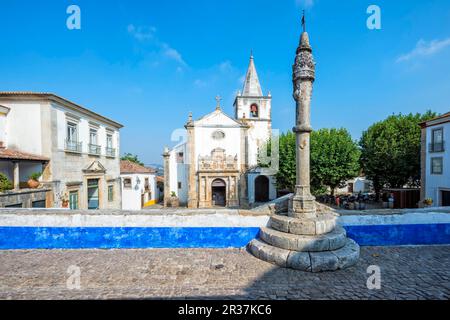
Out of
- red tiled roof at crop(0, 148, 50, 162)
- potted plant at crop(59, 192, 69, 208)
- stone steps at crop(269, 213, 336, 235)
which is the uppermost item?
red tiled roof at crop(0, 148, 50, 162)

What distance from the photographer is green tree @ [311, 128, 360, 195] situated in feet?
54.0

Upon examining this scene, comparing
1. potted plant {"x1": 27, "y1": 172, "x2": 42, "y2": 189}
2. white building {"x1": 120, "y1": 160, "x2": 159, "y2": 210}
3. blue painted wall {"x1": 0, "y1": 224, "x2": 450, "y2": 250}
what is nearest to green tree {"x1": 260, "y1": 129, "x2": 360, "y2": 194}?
blue painted wall {"x1": 0, "y1": 224, "x2": 450, "y2": 250}

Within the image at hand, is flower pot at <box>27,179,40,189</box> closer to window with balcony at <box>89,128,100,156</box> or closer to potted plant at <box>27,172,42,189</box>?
potted plant at <box>27,172,42,189</box>

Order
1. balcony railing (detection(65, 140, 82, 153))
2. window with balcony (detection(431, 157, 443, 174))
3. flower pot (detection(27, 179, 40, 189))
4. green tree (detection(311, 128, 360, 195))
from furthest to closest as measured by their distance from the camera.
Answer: green tree (detection(311, 128, 360, 195))
window with balcony (detection(431, 157, 443, 174))
balcony railing (detection(65, 140, 82, 153))
flower pot (detection(27, 179, 40, 189))

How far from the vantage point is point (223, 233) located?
530 cm

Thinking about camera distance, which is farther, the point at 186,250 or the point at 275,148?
the point at 275,148

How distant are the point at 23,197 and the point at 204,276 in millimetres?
9660

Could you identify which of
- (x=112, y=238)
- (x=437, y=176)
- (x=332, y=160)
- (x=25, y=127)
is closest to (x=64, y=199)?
(x=25, y=127)

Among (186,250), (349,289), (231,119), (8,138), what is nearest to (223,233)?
(186,250)

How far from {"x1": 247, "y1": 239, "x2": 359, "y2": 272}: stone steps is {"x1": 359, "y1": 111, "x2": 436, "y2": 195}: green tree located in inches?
707

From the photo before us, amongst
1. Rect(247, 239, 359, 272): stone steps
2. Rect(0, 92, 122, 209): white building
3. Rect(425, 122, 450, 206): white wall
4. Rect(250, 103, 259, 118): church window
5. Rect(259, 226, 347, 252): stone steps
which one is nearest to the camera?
Rect(247, 239, 359, 272): stone steps

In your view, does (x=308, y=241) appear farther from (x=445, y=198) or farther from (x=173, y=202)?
(x=173, y=202)
